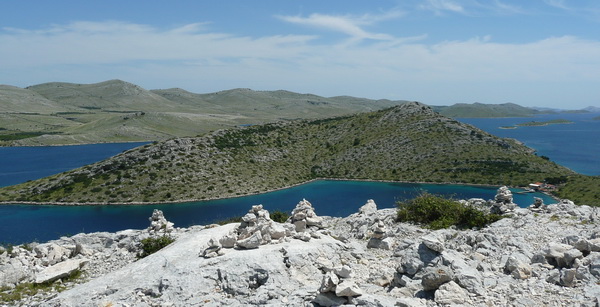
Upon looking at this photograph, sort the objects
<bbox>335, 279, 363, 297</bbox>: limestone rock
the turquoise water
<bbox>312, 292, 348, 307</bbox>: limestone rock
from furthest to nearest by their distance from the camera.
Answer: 1. the turquoise water
2. <bbox>312, 292, 348, 307</bbox>: limestone rock
3. <bbox>335, 279, 363, 297</bbox>: limestone rock

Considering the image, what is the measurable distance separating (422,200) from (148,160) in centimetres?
8299

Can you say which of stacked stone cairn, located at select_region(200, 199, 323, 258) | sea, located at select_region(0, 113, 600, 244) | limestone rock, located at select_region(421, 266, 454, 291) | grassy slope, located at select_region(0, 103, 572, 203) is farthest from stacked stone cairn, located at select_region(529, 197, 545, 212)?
grassy slope, located at select_region(0, 103, 572, 203)

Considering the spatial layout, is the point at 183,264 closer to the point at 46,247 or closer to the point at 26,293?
the point at 26,293

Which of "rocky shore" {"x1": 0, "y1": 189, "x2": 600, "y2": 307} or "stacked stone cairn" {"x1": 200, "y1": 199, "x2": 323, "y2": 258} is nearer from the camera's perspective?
"rocky shore" {"x1": 0, "y1": 189, "x2": 600, "y2": 307}

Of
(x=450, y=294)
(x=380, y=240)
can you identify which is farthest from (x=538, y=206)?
(x=450, y=294)

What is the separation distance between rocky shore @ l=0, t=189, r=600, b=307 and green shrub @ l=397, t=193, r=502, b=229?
1.21 metres

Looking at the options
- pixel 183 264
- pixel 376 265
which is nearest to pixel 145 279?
pixel 183 264

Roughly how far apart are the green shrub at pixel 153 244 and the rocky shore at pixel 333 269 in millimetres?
728

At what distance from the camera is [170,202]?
83.1m

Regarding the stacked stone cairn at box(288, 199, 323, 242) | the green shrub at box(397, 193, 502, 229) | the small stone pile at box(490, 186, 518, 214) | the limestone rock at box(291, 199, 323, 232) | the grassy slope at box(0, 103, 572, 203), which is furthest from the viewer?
the grassy slope at box(0, 103, 572, 203)

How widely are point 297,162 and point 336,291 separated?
4122 inches

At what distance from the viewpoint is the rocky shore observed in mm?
14172

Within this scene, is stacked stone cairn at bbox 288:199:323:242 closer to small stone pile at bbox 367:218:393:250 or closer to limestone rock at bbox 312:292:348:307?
small stone pile at bbox 367:218:393:250

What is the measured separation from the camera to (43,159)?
15525 cm
